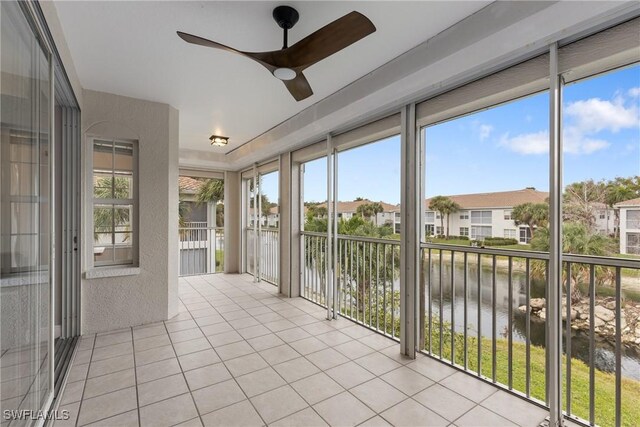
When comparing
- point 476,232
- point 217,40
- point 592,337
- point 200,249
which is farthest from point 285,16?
point 200,249

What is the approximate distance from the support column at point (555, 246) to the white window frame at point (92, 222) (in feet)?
12.1

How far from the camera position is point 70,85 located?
7.83 ft

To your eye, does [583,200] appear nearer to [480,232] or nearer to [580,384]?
[480,232]

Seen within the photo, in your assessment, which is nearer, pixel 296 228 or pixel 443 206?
pixel 443 206

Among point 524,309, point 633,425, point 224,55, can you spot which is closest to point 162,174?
point 224,55

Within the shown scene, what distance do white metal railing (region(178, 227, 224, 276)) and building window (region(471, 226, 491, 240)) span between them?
523 cm

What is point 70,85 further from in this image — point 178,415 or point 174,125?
point 178,415

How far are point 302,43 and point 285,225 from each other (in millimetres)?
3047

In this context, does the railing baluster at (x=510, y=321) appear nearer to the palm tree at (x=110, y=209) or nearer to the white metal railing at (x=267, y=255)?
the white metal railing at (x=267, y=255)

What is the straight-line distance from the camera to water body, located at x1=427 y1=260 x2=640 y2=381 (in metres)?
1.74

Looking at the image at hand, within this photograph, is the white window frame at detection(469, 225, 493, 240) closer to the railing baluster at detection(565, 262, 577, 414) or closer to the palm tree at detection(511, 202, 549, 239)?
the palm tree at detection(511, 202, 549, 239)

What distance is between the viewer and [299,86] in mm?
2197

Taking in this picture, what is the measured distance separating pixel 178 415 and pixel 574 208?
2.70 meters

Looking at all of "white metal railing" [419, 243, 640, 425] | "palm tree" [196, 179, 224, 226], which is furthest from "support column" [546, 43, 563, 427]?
"palm tree" [196, 179, 224, 226]
